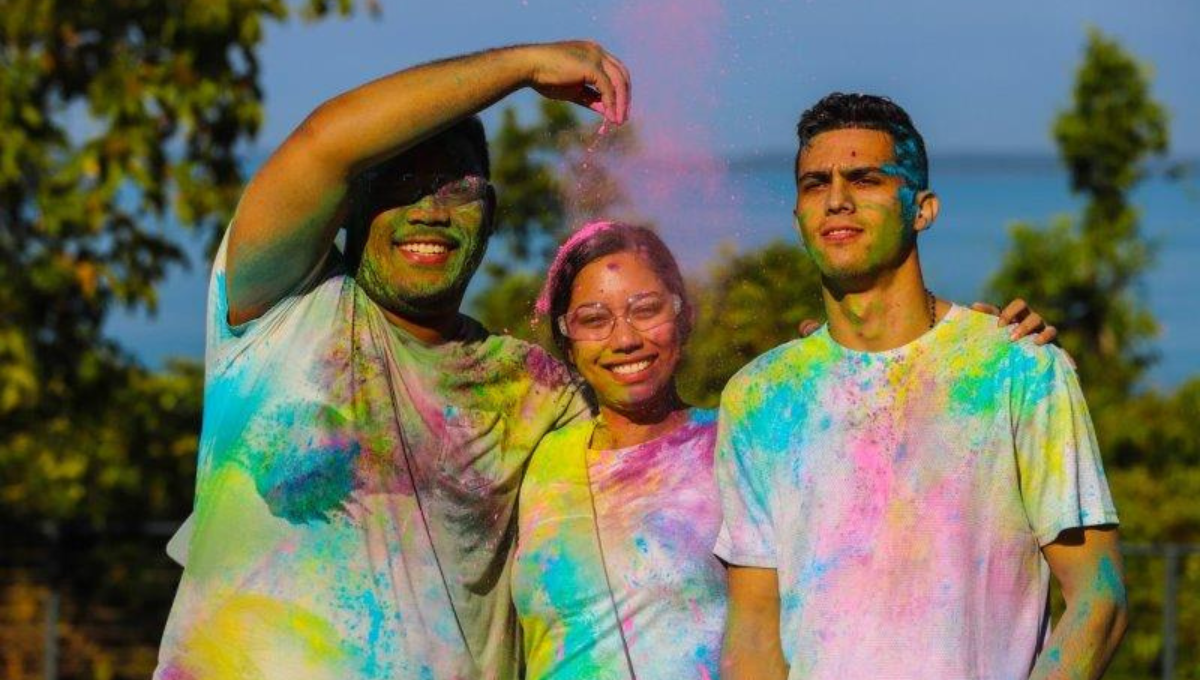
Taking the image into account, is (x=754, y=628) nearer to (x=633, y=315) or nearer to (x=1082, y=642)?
(x=1082, y=642)

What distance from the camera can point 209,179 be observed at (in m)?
10.3

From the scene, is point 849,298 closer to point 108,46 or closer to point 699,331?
point 699,331

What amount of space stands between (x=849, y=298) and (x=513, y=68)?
0.75 meters

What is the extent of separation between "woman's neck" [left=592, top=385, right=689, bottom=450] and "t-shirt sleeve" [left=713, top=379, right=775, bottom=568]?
0.81ft

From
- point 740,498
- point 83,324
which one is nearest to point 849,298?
point 740,498

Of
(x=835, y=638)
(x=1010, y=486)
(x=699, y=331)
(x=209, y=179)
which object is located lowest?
(x=835, y=638)

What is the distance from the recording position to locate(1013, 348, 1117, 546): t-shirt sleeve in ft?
13.0

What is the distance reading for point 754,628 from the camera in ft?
13.8

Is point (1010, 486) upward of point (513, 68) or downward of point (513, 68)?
downward

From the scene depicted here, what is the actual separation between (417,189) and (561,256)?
0.35 metres

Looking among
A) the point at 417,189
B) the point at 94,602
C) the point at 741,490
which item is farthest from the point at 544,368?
the point at 94,602

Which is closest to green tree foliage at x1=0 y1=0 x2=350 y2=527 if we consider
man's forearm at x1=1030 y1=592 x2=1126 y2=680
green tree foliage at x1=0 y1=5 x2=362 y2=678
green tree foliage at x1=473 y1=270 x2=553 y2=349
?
green tree foliage at x1=0 y1=5 x2=362 y2=678

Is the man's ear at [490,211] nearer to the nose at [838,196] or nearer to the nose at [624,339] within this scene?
the nose at [624,339]

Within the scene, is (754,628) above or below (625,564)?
below
